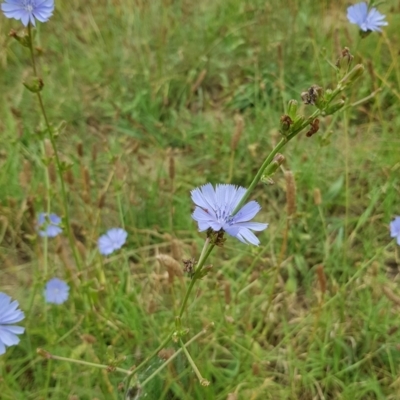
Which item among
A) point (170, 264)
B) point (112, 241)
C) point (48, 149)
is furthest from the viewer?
point (112, 241)

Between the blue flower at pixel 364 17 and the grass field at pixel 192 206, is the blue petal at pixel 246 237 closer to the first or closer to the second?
the grass field at pixel 192 206

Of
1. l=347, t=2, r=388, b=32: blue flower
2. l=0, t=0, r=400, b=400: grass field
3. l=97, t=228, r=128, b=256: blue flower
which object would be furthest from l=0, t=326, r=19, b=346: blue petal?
l=347, t=2, r=388, b=32: blue flower

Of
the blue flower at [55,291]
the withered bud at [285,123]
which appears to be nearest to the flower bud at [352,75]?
the withered bud at [285,123]

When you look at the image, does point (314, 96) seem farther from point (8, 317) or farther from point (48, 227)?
point (48, 227)

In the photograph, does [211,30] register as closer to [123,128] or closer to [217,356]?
[123,128]

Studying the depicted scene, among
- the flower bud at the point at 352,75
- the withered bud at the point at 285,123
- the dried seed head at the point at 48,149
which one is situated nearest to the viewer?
the withered bud at the point at 285,123

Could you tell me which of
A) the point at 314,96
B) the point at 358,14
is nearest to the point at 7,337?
the point at 314,96

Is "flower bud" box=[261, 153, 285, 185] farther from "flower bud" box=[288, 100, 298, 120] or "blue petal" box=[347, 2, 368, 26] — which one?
"blue petal" box=[347, 2, 368, 26]
